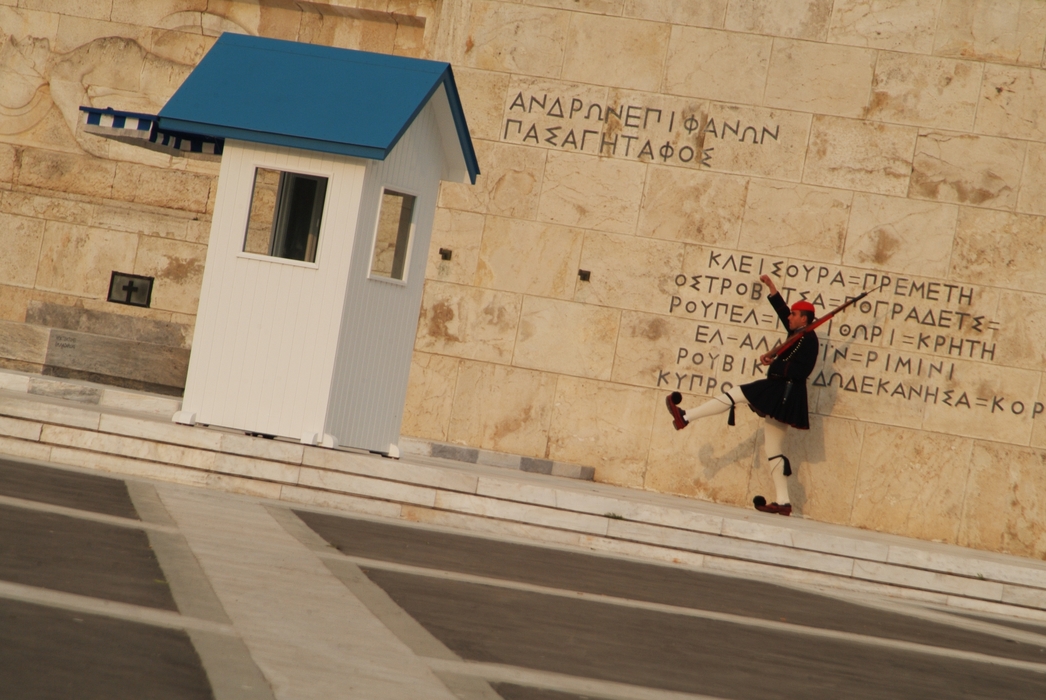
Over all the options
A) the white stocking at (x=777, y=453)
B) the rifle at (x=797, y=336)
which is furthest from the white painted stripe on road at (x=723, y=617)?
the rifle at (x=797, y=336)

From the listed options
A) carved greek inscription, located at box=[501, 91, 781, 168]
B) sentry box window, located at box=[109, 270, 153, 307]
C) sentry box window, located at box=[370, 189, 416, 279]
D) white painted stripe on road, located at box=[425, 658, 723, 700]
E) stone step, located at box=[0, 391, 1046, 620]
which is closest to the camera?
white painted stripe on road, located at box=[425, 658, 723, 700]

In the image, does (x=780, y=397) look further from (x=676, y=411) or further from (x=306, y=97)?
(x=306, y=97)

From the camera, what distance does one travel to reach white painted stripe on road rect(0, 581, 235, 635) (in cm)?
465

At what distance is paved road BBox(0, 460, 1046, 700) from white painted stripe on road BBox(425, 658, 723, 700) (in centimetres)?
2

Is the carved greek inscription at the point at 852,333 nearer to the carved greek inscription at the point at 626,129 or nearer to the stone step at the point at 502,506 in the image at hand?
the carved greek inscription at the point at 626,129

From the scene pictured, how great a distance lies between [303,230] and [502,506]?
2893mm

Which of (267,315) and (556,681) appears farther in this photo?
(267,315)

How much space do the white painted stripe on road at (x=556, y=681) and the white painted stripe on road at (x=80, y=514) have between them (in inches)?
112

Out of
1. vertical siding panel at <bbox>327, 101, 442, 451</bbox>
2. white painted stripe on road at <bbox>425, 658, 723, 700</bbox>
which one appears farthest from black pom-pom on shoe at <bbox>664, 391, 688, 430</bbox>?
white painted stripe on road at <bbox>425, 658, 723, 700</bbox>

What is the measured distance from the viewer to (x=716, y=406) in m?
12.0

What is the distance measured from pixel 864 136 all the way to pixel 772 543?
211 inches

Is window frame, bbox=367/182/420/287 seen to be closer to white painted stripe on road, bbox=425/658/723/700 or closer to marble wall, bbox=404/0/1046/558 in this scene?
marble wall, bbox=404/0/1046/558

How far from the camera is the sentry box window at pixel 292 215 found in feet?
32.7

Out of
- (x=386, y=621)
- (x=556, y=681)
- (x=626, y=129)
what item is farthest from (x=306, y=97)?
(x=556, y=681)
